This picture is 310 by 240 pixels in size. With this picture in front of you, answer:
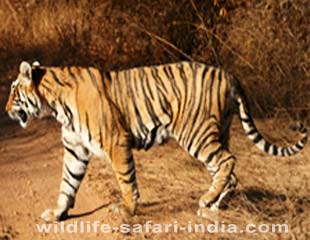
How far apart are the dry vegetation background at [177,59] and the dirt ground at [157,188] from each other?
0.5 inches

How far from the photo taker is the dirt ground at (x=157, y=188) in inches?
204

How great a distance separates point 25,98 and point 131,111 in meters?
0.81

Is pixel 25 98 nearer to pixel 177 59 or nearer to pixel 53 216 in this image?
pixel 53 216

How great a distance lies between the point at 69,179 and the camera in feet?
17.5

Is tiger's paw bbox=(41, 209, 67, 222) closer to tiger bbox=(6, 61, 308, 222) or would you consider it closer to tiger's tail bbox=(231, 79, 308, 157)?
tiger bbox=(6, 61, 308, 222)

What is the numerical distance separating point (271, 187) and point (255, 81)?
6.42ft

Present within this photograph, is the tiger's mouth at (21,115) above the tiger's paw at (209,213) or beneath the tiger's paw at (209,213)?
above

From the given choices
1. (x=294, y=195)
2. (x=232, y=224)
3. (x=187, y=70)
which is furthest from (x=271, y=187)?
(x=187, y=70)

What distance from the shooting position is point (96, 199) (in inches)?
225

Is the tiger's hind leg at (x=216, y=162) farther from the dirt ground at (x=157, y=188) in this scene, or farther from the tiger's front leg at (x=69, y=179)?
the tiger's front leg at (x=69, y=179)

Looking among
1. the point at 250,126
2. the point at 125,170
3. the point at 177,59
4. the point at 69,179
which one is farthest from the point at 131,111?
the point at 177,59

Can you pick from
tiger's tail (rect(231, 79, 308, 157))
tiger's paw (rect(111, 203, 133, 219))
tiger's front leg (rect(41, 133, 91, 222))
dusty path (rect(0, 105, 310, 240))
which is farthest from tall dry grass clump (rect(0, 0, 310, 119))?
tiger's front leg (rect(41, 133, 91, 222))

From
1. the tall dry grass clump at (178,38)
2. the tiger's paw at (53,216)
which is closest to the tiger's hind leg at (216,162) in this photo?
the tiger's paw at (53,216)

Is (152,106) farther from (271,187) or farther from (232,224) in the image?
(271,187)
